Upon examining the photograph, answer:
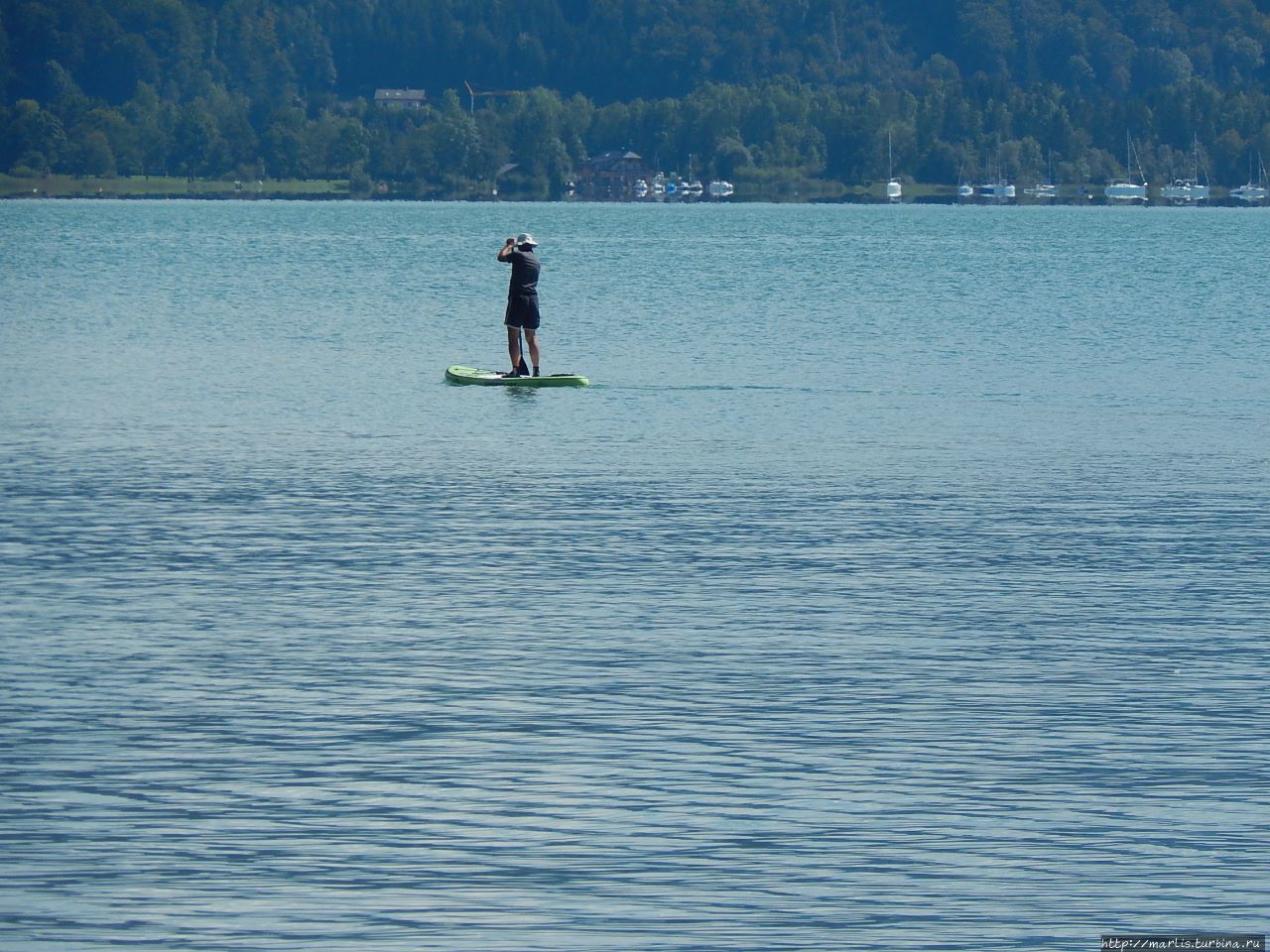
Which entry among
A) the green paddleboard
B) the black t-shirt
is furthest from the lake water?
the black t-shirt

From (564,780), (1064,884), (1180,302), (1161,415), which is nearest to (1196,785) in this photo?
(1064,884)

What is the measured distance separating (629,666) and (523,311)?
20.8 metres

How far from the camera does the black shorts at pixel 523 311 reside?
36.2 metres

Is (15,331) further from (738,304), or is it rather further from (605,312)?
(738,304)

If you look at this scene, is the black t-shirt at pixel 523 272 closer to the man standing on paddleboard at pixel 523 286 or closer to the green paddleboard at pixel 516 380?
the man standing on paddleboard at pixel 523 286

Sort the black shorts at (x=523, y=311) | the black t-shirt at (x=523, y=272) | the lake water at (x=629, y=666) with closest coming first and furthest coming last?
the lake water at (x=629, y=666) < the black t-shirt at (x=523, y=272) < the black shorts at (x=523, y=311)

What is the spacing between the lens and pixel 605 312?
64812mm

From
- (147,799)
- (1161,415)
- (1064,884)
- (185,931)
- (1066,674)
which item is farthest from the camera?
(1161,415)

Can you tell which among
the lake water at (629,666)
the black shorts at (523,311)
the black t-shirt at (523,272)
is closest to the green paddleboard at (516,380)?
the lake water at (629,666)

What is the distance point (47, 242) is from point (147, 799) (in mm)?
124087

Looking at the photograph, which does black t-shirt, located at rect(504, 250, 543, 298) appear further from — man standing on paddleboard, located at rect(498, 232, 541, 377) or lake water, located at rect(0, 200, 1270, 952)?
lake water, located at rect(0, 200, 1270, 952)

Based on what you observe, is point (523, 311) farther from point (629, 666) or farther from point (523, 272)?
point (629, 666)

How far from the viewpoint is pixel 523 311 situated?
36.4 meters

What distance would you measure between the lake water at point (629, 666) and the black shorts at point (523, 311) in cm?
105
